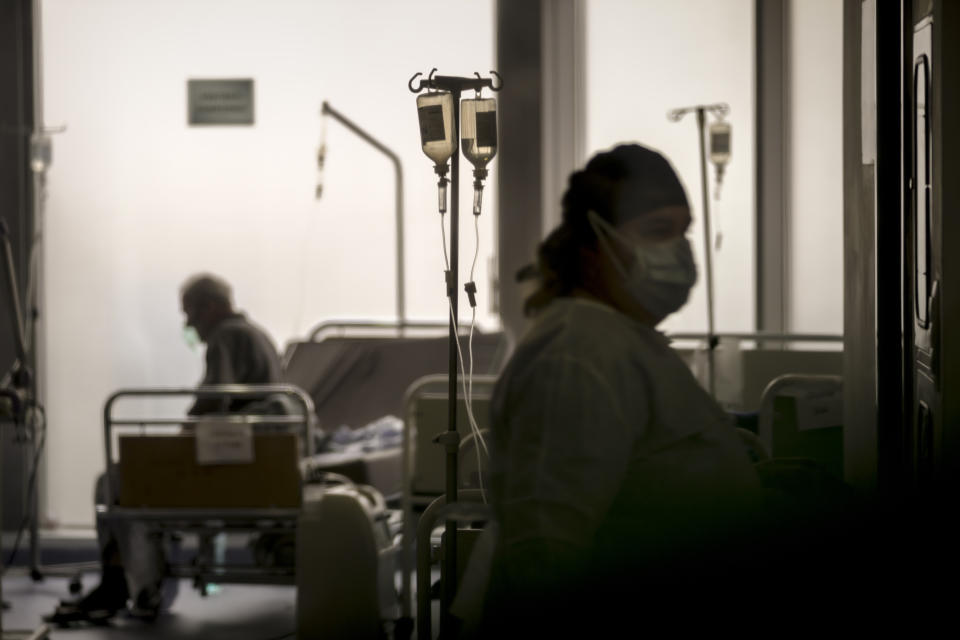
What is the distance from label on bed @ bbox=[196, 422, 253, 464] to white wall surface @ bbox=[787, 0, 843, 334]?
1822 millimetres

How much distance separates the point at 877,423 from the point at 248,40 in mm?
3361

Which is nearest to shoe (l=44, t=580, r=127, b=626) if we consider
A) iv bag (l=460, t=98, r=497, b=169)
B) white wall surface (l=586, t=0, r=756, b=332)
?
white wall surface (l=586, t=0, r=756, b=332)

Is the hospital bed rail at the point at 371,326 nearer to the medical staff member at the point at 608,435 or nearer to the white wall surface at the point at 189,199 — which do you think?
the white wall surface at the point at 189,199

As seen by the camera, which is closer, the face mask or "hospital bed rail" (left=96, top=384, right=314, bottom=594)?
"hospital bed rail" (left=96, top=384, right=314, bottom=594)

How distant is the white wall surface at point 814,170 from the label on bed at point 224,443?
1.82m

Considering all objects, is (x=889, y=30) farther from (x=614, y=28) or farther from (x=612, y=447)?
(x=614, y=28)

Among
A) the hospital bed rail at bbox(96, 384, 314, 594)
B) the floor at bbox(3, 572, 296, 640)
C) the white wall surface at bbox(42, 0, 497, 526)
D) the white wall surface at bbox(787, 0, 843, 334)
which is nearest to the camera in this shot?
the hospital bed rail at bbox(96, 384, 314, 594)

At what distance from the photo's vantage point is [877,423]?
1.63 metres

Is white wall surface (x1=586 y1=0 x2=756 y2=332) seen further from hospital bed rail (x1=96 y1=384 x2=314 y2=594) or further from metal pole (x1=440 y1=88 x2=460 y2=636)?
metal pole (x1=440 y1=88 x2=460 y2=636)

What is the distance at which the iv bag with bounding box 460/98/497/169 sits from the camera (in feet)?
5.64

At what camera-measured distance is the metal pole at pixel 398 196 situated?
13.8ft

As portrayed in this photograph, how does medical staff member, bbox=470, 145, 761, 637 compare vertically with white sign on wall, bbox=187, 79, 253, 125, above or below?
below

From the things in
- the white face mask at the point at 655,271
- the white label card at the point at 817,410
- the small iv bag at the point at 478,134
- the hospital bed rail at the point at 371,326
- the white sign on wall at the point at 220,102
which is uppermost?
the white sign on wall at the point at 220,102

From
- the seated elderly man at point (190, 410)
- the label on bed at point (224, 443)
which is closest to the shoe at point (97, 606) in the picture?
the seated elderly man at point (190, 410)
